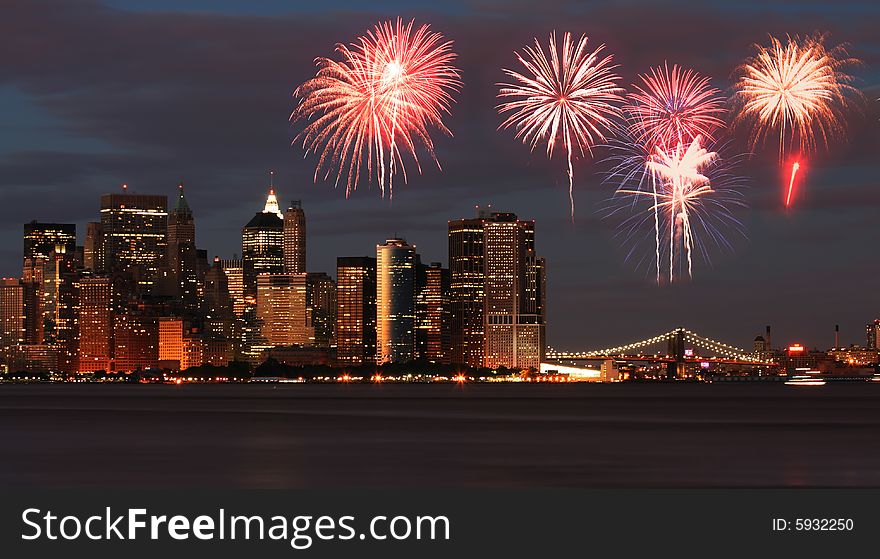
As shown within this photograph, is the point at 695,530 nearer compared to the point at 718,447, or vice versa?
the point at 695,530

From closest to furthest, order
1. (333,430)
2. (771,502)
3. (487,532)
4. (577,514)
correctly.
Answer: (487,532), (577,514), (771,502), (333,430)

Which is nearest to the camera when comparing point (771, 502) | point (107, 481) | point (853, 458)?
point (771, 502)

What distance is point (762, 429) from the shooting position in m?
121

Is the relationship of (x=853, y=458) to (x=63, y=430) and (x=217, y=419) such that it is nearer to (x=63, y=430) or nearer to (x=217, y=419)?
(x=63, y=430)

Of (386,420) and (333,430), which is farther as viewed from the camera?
(386,420)

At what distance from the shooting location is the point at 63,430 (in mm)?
121875

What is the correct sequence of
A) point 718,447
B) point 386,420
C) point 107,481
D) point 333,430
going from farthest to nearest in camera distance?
1. point 386,420
2. point 333,430
3. point 718,447
4. point 107,481

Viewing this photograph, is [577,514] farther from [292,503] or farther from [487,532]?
[292,503]

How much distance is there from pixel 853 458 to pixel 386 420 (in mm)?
64615

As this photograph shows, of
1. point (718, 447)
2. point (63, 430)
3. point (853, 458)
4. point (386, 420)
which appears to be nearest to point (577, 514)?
point (853, 458)

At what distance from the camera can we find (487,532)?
45.9 metres

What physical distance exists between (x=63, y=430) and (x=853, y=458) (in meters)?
67.4

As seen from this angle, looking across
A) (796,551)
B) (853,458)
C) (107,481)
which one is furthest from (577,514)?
(853,458)

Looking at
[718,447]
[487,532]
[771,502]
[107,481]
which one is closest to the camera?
[487,532]
